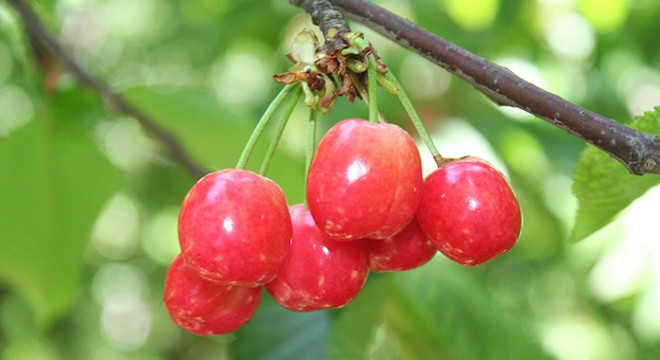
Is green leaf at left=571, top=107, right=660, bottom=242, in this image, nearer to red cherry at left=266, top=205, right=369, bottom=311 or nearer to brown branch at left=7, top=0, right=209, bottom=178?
red cherry at left=266, top=205, right=369, bottom=311

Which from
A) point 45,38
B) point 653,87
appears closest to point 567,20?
point 653,87

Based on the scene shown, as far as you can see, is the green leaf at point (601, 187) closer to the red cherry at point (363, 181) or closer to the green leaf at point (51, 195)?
the red cherry at point (363, 181)

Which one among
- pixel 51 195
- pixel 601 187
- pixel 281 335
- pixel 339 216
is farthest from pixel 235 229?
pixel 51 195

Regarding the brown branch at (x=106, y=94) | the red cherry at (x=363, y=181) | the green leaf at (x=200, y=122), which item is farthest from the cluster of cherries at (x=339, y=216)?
the green leaf at (x=200, y=122)

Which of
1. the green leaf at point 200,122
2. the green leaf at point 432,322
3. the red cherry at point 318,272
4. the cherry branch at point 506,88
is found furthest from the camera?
the green leaf at point 200,122

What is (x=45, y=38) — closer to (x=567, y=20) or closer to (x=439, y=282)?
(x=439, y=282)

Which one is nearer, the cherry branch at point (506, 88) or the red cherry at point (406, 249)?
the cherry branch at point (506, 88)

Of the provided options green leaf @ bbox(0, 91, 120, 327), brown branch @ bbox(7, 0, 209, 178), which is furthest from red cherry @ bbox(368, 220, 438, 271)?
green leaf @ bbox(0, 91, 120, 327)
